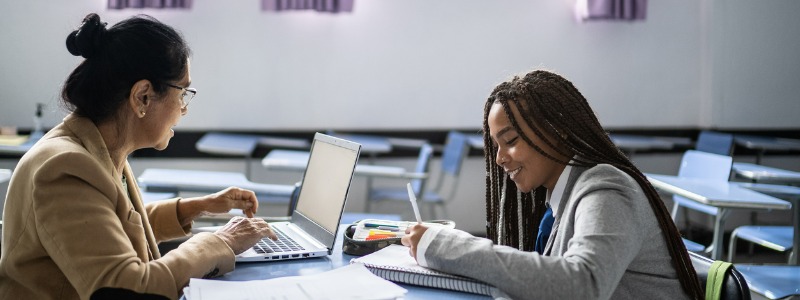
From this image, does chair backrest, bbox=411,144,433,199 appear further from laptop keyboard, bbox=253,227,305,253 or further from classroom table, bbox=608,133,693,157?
→ laptop keyboard, bbox=253,227,305,253

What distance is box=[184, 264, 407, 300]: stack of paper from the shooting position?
1357mm

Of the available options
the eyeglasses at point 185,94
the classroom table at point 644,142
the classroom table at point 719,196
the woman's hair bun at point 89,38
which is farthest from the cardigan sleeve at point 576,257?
the classroom table at point 644,142

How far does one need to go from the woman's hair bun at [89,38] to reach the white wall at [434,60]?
11.7 ft

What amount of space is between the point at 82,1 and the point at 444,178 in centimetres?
272

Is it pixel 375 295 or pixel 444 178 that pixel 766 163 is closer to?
pixel 444 178

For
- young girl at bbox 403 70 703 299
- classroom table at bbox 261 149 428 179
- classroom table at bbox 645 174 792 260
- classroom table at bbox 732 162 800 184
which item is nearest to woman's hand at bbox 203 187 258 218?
young girl at bbox 403 70 703 299

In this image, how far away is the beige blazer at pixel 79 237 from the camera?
130 centimetres

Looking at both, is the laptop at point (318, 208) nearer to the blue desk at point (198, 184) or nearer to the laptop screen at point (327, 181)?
the laptop screen at point (327, 181)

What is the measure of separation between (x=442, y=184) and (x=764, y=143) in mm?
2295

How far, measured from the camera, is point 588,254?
4.22 feet

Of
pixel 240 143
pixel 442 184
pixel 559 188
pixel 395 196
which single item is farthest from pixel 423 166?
pixel 559 188

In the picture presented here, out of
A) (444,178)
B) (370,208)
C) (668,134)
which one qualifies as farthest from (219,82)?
(668,134)

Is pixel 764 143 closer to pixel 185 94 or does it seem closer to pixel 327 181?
pixel 327 181

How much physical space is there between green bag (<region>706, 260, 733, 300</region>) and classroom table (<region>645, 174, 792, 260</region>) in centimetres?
168
